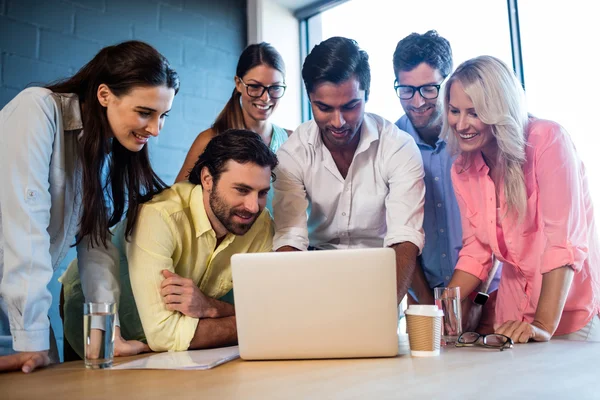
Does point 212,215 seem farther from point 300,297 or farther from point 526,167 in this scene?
point 526,167

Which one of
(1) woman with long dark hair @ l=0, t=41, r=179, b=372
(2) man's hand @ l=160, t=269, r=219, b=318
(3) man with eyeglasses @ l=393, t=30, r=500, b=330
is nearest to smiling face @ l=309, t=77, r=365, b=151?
(3) man with eyeglasses @ l=393, t=30, r=500, b=330

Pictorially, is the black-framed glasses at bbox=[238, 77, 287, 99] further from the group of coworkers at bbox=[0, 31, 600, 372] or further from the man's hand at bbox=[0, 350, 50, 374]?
the man's hand at bbox=[0, 350, 50, 374]

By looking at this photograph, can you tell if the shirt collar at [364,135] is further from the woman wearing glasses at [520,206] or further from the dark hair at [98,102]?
the dark hair at [98,102]

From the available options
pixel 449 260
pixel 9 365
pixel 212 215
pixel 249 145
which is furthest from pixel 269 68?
pixel 9 365

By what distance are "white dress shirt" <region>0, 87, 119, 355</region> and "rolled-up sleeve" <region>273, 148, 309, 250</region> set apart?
55cm

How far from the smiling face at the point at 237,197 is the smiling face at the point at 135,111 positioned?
→ 0.28 meters

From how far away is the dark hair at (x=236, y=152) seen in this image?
6.36 feet

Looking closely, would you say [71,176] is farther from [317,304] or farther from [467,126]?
[467,126]

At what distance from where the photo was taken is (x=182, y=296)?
1.67m

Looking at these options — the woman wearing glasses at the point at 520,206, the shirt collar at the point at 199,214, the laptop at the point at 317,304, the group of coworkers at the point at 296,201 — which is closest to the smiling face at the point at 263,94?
the group of coworkers at the point at 296,201

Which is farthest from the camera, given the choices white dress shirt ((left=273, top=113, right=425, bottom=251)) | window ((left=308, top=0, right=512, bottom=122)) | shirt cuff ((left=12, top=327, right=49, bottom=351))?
window ((left=308, top=0, right=512, bottom=122))

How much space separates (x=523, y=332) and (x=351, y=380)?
683 mm

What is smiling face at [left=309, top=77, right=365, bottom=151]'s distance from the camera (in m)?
2.02

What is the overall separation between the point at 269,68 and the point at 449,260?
3.42 ft
